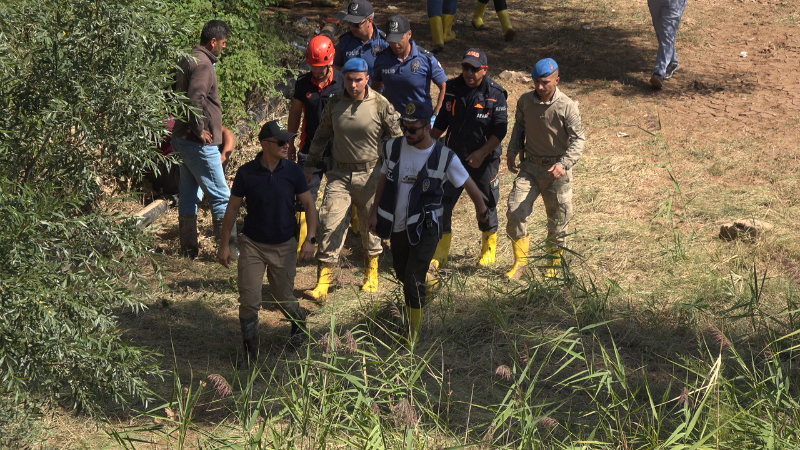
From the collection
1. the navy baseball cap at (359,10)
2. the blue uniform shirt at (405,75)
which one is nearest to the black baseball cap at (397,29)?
the blue uniform shirt at (405,75)

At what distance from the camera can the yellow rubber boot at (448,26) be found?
12438 mm

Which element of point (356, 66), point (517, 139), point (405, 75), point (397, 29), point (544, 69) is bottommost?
point (517, 139)

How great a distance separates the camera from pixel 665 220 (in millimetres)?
7938

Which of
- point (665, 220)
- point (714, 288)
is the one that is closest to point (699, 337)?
point (714, 288)

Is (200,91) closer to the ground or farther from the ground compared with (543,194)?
farther from the ground

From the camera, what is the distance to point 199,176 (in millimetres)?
7059

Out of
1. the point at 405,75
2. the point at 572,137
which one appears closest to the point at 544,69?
the point at 572,137

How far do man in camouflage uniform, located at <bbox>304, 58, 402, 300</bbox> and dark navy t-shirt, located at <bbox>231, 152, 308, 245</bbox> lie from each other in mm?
1018

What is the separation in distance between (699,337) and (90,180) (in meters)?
4.07

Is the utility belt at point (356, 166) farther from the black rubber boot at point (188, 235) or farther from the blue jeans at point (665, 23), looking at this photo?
the blue jeans at point (665, 23)

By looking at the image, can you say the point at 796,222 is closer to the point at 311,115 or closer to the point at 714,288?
the point at 714,288

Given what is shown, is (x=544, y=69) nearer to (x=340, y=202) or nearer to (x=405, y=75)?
(x=405, y=75)

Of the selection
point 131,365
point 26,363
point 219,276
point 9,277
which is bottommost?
point 219,276

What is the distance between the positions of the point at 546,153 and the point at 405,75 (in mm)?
1521
